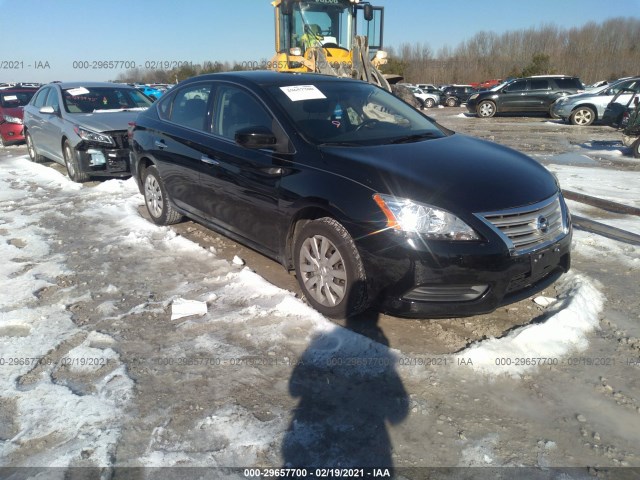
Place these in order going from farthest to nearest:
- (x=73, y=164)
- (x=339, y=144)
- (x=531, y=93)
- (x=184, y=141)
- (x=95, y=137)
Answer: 1. (x=531, y=93)
2. (x=73, y=164)
3. (x=95, y=137)
4. (x=184, y=141)
5. (x=339, y=144)

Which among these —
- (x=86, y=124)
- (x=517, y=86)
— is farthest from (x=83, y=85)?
(x=517, y=86)

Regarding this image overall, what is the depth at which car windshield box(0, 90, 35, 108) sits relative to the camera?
1391 centimetres

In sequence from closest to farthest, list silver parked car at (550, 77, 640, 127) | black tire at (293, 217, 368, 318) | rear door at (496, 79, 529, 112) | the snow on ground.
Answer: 1. the snow on ground
2. black tire at (293, 217, 368, 318)
3. silver parked car at (550, 77, 640, 127)
4. rear door at (496, 79, 529, 112)

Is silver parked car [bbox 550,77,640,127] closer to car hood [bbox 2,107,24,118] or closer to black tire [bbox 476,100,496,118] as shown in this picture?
black tire [bbox 476,100,496,118]

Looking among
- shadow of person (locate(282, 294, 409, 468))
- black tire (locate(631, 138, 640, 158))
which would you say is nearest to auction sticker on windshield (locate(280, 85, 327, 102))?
shadow of person (locate(282, 294, 409, 468))

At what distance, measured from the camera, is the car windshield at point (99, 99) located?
864 centimetres

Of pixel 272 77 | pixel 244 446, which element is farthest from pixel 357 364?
pixel 272 77

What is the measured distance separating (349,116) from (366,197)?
1225 millimetres

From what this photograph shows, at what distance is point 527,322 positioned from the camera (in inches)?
138

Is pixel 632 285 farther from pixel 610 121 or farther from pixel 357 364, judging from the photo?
pixel 610 121

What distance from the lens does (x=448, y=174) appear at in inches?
127

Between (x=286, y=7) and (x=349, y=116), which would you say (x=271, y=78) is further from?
(x=286, y=7)

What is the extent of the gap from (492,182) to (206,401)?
226 centimetres

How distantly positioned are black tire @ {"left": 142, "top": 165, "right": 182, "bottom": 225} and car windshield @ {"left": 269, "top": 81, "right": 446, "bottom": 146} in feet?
7.01
